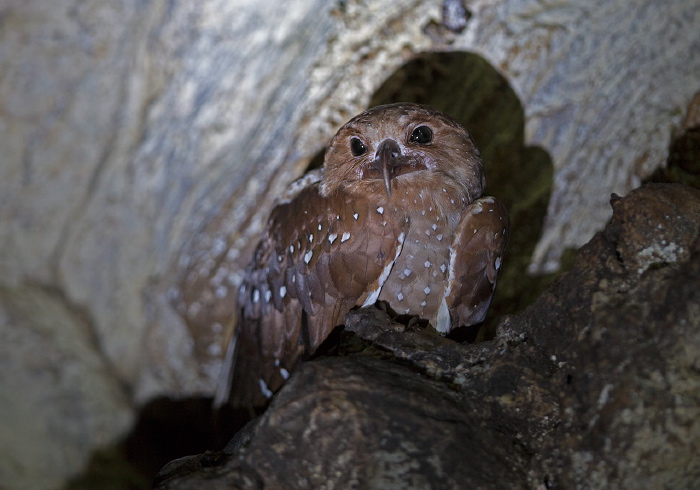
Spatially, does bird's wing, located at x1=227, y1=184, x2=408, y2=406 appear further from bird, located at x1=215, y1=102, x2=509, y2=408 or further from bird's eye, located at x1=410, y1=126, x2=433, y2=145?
bird's eye, located at x1=410, y1=126, x2=433, y2=145

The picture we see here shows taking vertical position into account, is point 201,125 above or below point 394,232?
below

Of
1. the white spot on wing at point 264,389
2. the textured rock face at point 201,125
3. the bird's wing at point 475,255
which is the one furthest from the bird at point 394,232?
the textured rock face at point 201,125

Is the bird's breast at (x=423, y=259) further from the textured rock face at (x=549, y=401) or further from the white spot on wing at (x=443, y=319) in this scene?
the textured rock face at (x=549, y=401)

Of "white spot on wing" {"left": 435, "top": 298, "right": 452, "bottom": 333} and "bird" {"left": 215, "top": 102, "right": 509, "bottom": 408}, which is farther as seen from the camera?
"white spot on wing" {"left": 435, "top": 298, "right": 452, "bottom": 333}

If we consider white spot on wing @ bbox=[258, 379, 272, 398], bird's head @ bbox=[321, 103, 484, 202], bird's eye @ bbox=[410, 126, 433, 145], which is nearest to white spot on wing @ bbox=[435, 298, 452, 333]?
bird's head @ bbox=[321, 103, 484, 202]

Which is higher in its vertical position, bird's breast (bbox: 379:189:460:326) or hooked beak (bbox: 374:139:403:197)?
hooked beak (bbox: 374:139:403:197)

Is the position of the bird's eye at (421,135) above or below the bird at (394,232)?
above

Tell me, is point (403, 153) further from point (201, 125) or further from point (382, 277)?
point (201, 125)

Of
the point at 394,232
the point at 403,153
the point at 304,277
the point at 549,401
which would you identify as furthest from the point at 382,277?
the point at 549,401
